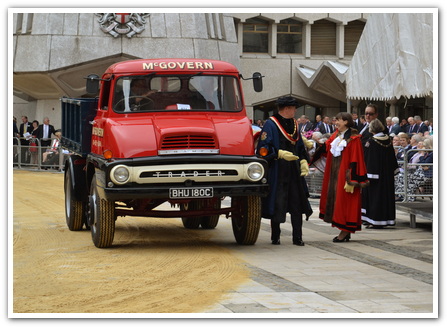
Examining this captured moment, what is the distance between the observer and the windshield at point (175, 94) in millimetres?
14086

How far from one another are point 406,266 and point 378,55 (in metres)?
10.2

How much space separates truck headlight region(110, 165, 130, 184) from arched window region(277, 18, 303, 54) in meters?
Answer: 39.5

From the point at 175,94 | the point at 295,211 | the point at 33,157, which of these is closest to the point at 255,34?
the point at 33,157

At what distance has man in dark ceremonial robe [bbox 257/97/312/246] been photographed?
13930 millimetres

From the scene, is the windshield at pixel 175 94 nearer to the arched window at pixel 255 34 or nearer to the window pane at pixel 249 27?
the arched window at pixel 255 34

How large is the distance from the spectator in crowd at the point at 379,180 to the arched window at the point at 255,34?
3473 centimetres

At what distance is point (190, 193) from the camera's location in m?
12.9

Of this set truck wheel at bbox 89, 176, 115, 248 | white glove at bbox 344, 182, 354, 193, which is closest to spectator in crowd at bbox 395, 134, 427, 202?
white glove at bbox 344, 182, 354, 193

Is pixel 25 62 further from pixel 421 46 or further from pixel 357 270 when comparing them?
pixel 357 270

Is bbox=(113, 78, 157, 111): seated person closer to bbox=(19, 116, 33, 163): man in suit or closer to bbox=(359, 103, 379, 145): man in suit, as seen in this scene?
bbox=(359, 103, 379, 145): man in suit

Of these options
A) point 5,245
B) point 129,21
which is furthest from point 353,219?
point 129,21

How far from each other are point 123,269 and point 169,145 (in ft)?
6.68

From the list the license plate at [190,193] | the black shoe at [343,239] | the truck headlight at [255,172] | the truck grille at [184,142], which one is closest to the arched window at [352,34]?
the black shoe at [343,239]
